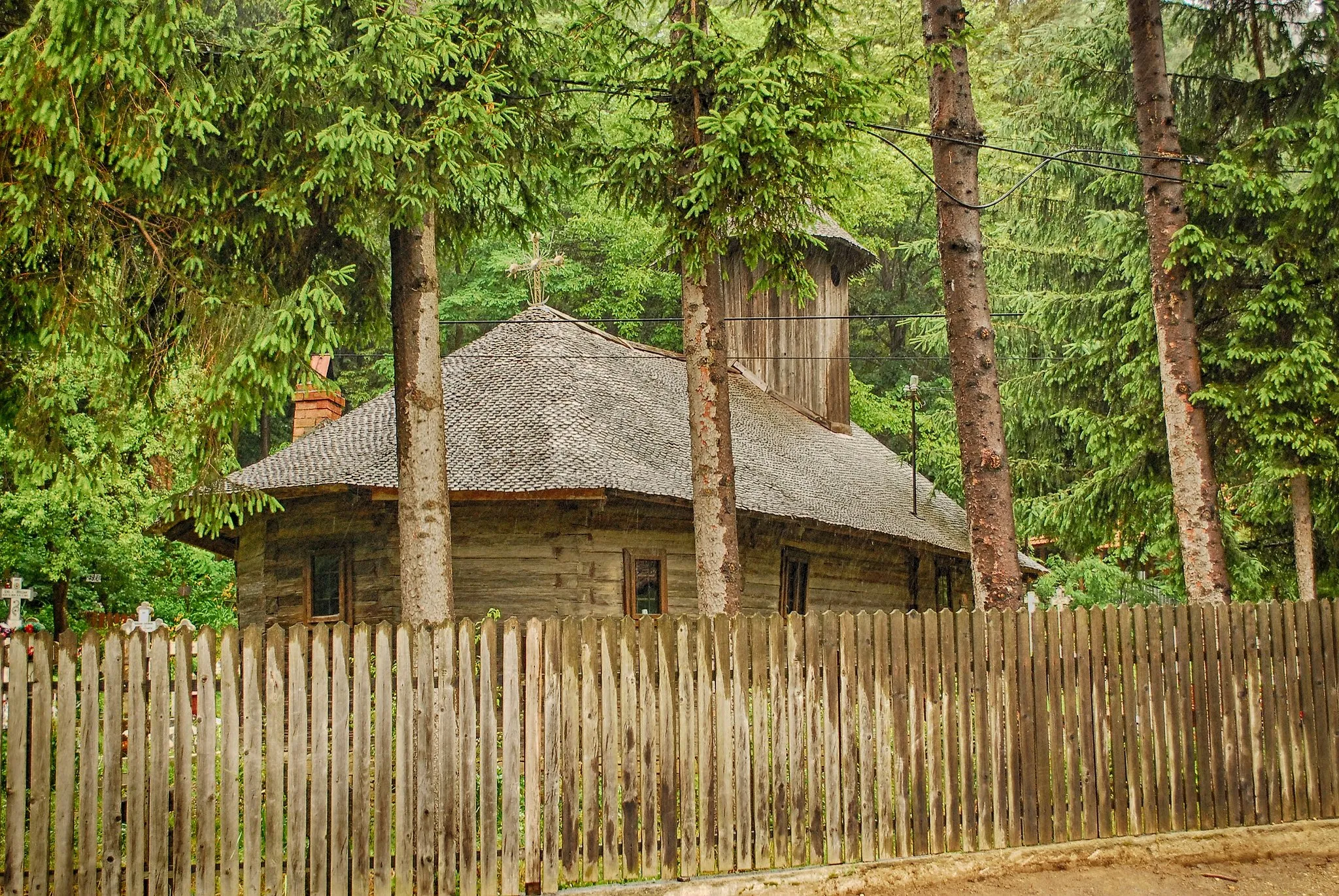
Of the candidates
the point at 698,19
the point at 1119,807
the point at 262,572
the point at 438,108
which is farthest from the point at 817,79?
the point at 262,572

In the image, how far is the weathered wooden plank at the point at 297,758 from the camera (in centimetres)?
680

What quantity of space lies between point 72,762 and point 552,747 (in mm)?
2750

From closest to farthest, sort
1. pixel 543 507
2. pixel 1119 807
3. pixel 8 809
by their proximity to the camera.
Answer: pixel 8 809, pixel 1119 807, pixel 543 507

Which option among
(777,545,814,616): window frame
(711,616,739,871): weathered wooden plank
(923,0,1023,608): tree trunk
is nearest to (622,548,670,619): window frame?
(777,545,814,616): window frame

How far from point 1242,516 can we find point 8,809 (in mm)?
16748

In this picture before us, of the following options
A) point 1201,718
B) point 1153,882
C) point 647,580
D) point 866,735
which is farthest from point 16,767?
point 647,580

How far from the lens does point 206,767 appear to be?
6.73 m

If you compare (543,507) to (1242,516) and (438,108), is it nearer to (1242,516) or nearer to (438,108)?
(438,108)

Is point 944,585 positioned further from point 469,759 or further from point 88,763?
point 88,763

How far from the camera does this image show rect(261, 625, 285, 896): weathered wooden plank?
6719mm

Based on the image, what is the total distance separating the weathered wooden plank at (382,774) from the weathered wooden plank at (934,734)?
12.4ft

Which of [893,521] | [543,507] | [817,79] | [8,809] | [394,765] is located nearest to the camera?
[8,809]

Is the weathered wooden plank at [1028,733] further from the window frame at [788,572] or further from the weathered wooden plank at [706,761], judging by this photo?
the window frame at [788,572]

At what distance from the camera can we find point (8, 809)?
6.38 metres
